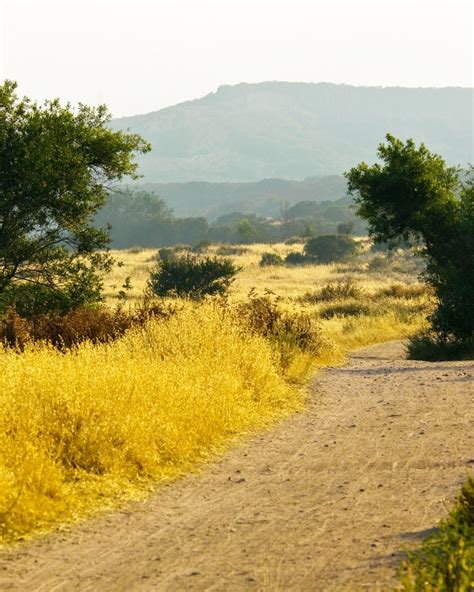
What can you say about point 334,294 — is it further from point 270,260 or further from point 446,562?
point 446,562

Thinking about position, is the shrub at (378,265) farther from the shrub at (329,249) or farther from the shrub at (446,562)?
the shrub at (446,562)

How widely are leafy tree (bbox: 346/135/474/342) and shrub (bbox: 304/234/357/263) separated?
50.4 meters

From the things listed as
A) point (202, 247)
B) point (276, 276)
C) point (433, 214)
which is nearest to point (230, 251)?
point (202, 247)

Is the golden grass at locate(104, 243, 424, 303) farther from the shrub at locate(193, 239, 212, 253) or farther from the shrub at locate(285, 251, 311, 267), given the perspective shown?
the shrub at locate(285, 251, 311, 267)

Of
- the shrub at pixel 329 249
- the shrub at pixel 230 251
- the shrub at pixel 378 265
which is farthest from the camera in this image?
the shrub at pixel 230 251

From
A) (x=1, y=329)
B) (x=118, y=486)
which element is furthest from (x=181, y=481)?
(x=1, y=329)

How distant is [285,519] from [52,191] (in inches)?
504

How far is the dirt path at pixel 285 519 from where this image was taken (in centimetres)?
582

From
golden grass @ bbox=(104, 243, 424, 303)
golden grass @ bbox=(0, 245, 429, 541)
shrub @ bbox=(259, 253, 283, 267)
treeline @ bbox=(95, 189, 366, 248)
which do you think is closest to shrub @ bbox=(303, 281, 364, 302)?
golden grass @ bbox=(104, 243, 424, 303)

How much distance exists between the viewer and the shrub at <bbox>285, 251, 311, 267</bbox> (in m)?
70.4

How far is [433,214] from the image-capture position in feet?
73.6

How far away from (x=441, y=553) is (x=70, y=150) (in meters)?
14.4

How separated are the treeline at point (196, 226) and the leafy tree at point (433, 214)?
73522mm

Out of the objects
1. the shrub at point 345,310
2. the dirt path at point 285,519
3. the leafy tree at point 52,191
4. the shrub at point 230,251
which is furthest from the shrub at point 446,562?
the shrub at point 230,251
